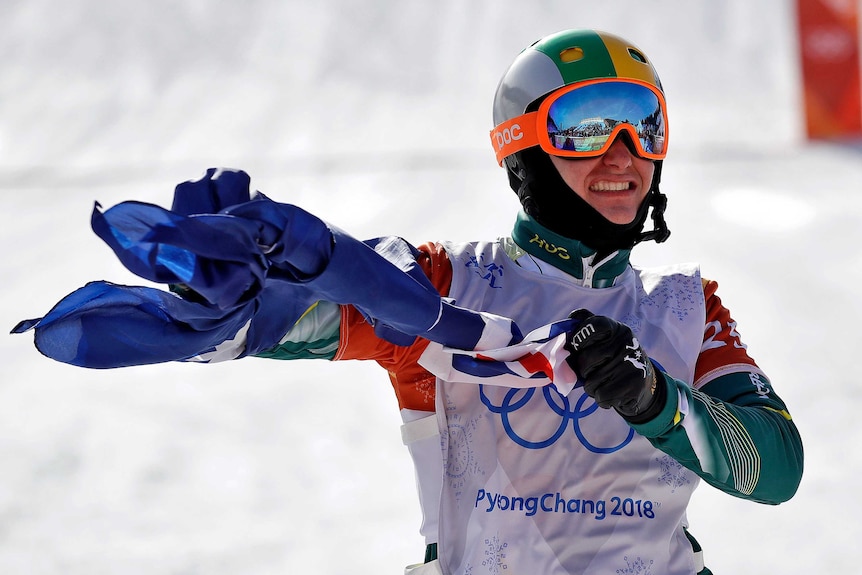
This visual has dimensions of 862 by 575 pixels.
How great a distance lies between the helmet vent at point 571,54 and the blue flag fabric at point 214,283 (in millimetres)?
813

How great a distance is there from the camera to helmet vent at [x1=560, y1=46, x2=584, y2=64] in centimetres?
252

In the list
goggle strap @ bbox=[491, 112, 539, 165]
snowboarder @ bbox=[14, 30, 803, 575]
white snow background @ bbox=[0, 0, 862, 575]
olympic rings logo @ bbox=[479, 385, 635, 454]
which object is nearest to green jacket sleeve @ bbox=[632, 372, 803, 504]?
snowboarder @ bbox=[14, 30, 803, 575]

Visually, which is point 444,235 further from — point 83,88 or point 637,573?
point 637,573

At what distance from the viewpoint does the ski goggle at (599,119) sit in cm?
246

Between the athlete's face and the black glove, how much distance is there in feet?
1.57

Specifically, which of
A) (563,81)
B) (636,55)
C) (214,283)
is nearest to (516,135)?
(563,81)

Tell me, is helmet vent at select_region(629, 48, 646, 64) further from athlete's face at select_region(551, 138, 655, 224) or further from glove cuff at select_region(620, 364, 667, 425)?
glove cuff at select_region(620, 364, 667, 425)

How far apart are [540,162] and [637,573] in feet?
3.03

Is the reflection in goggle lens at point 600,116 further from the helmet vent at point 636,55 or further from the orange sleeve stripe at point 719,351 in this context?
the orange sleeve stripe at point 719,351

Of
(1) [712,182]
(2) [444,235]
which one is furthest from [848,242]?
(2) [444,235]

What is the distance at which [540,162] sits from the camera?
101 inches

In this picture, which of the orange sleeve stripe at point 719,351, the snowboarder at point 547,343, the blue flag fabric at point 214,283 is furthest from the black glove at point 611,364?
the orange sleeve stripe at point 719,351

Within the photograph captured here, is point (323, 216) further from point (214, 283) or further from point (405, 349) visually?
point (214, 283)

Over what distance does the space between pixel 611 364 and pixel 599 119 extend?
0.68 meters
